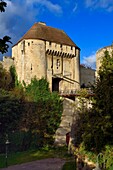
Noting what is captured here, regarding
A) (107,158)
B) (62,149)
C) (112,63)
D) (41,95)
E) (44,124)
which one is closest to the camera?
(107,158)

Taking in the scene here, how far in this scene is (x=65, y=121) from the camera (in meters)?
38.6

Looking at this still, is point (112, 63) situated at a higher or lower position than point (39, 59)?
lower

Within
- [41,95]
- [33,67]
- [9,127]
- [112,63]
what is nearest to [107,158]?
[112,63]

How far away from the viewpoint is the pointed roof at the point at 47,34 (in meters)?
45.6

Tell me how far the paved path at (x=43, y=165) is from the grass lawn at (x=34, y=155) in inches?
54.7

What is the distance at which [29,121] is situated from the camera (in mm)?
37531

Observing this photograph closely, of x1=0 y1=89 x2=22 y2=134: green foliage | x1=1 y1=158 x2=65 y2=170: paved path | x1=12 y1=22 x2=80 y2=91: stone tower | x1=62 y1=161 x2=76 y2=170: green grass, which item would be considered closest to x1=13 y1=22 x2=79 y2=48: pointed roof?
x1=12 y1=22 x2=80 y2=91: stone tower

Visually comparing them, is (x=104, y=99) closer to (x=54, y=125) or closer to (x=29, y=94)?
(x=54, y=125)

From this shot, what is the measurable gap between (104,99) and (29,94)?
86.5ft

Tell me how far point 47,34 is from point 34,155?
2296 cm

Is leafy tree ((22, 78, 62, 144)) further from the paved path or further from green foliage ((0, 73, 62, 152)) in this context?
the paved path

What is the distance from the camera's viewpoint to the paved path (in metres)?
24.3

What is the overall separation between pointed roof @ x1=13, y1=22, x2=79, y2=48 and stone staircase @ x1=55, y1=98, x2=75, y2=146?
38.3ft

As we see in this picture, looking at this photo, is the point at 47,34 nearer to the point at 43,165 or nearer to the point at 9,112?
the point at 9,112
